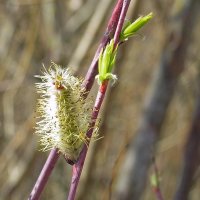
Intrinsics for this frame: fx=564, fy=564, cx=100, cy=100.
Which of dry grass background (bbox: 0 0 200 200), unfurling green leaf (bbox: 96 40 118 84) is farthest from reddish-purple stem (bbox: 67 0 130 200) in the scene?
dry grass background (bbox: 0 0 200 200)

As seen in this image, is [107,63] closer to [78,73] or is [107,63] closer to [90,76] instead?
[90,76]

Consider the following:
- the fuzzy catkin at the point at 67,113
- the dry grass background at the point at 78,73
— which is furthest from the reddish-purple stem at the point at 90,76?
the dry grass background at the point at 78,73

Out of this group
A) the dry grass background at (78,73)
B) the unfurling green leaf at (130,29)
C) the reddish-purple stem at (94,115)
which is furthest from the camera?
the dry grass background at (78,73)

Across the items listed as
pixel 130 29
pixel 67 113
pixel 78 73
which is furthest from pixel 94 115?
pixel 78 73

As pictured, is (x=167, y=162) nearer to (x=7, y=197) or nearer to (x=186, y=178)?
(x=7, y=197)

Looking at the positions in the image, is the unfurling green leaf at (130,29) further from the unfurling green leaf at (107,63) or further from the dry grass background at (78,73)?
the dry grass background at (78,73)
